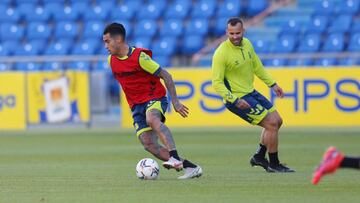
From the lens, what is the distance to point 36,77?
24.4 metres

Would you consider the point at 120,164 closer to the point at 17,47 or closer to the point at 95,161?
the point at 95,161

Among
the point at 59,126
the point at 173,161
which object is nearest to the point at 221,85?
the point at 173,161

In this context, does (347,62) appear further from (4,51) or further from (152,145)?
(152,145)

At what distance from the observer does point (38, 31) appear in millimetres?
30953

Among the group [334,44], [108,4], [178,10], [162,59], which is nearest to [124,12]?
[108,4]

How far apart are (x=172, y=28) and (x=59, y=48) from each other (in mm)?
3513

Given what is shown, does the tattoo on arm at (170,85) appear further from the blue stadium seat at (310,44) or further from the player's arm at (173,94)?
the blue stadium seat at (310,44)

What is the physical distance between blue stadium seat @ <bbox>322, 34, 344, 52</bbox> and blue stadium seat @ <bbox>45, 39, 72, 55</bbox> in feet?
26.2

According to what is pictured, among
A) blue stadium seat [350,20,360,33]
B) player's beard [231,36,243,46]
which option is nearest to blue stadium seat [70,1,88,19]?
blue stadium seat [350,20,360,33]

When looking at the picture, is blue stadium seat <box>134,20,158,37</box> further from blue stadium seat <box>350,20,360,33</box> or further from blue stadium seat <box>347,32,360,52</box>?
blue stadium seat <box>347,32,360,52</box>

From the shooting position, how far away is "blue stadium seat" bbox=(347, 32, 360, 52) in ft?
86.7

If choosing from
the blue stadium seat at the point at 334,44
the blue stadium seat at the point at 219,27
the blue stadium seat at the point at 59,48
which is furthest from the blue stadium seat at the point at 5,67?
the blue stadium seat at the point at 334,44

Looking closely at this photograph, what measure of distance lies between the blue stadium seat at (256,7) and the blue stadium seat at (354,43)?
368cm

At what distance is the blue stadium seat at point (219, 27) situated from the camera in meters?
29.2
